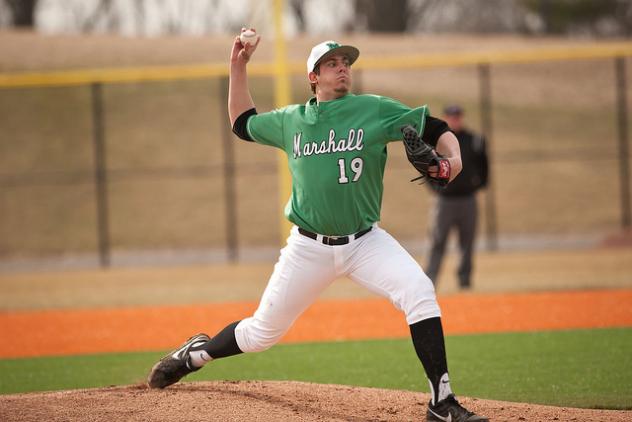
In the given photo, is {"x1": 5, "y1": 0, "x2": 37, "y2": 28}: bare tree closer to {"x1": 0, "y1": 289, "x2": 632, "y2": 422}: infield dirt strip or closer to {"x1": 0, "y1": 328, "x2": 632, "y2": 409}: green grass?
{"x1": 0, "y1": 289, "x2": 632, "y2": 422}: infield dirt strip

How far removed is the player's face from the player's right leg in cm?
83

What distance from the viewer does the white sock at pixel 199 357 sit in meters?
5.76

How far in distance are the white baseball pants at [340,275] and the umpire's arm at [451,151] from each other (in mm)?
568

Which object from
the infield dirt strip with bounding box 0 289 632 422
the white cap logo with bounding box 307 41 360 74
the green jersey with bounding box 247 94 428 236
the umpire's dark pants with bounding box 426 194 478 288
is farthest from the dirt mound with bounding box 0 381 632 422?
the umpire's dark pants with bounding box 426 194 478 288

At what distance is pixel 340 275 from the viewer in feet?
17.4

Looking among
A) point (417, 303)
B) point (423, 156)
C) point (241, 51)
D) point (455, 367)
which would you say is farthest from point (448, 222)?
point (423, 156)

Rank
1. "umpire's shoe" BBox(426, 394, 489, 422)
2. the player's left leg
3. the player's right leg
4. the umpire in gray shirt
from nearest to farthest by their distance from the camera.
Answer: "umpire's shoe" BBox(426, 394, 489, 422)
the player's left leg
the player's right leg
the umpire in gray shirt

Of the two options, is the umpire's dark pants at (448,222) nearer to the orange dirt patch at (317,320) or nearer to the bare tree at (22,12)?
the orange dirt patch at (317,320)

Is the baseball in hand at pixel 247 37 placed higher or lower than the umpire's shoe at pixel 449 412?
higher

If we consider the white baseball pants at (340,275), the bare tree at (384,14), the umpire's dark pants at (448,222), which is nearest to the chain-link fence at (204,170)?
the bare tree at (384,14)

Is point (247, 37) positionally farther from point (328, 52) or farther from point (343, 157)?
point (343, 157)

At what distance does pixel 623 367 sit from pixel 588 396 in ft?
3.28

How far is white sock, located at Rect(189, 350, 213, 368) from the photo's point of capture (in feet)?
18.9

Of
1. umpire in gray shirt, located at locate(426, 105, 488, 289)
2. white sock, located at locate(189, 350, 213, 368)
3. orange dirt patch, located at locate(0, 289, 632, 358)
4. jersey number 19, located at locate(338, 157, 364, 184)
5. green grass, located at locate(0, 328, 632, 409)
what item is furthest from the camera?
umpire in gray shirt, located at locate(426, 105, 488, 289)
